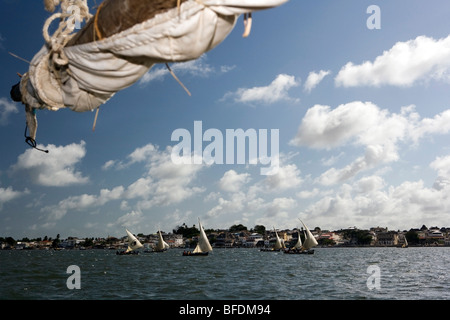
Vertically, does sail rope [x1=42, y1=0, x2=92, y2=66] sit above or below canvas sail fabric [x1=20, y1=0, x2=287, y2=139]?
above

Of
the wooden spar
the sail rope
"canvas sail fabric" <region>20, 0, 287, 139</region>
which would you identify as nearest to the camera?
"canvas sail fabric" <region>20, 0, 287, 139</region>

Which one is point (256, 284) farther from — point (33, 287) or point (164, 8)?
point (164, 8)

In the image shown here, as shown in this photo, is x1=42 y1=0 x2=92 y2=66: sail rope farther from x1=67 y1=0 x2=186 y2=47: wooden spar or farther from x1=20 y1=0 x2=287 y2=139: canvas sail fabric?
x1=67 y1=0 x2=186 y2=47: wooden spar

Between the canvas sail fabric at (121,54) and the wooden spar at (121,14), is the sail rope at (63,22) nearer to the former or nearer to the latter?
the canvas sail fabric at (121,54)

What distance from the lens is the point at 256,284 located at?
3662cm

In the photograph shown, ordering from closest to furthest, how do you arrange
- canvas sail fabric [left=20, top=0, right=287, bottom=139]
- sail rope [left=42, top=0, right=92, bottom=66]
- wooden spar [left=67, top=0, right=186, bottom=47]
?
canvas sail fabric [left=20, top=0, right=287, bottom=139], wooden spar [left=67, top=0, right=186, bottom=47], sail rope [left=42, top=0, right=92, bottom=66]

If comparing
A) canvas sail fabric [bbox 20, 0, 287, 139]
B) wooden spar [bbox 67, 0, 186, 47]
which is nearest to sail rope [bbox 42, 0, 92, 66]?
canvas sail fabric [bbox 20, 0, 287, 139]

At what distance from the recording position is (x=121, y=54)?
10.8 feet

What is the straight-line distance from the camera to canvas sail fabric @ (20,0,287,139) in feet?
9.41

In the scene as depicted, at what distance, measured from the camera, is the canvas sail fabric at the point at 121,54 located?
287 centimetres

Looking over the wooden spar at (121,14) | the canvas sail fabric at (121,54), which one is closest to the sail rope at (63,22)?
the canvas sail fabric at (121,54)

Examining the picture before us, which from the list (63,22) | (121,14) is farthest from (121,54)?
(63,22)
